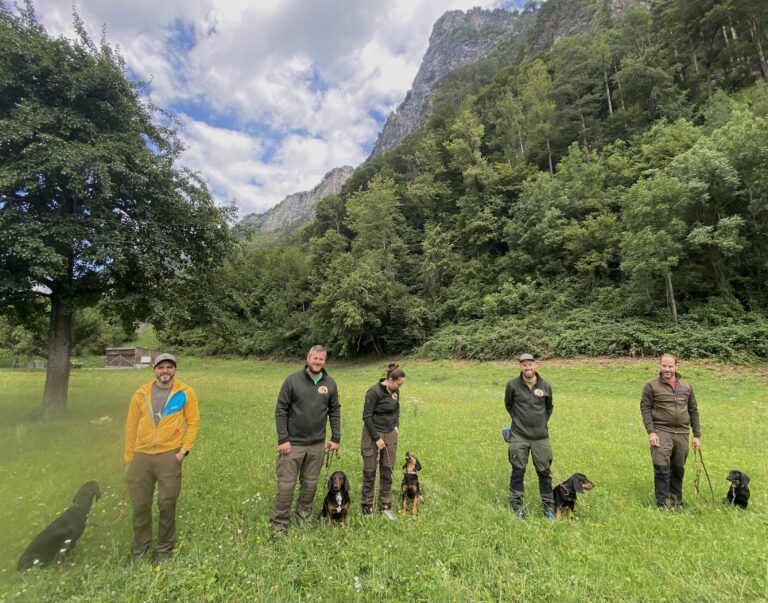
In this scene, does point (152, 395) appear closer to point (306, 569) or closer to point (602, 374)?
point (306, 569)

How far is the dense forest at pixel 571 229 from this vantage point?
20.5 metres

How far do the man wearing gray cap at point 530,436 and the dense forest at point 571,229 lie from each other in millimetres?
11645

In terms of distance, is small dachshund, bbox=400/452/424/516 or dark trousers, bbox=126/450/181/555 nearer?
dark trousers, bbox=126/450/181/555

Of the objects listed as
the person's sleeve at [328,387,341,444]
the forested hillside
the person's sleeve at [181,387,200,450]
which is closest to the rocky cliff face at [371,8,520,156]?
the forested hillside

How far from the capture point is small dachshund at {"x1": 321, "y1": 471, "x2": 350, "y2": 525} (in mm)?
4867

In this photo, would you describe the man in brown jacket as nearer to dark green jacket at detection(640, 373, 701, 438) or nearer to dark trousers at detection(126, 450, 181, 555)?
dark green jacket at detection(640, 373, 701, 438)

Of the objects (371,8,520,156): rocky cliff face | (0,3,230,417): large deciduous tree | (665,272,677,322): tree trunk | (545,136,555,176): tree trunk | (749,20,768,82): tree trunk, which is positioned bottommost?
(665,272,677,322): tree trunk

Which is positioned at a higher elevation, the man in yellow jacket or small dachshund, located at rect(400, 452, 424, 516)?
the man in yellow jacket

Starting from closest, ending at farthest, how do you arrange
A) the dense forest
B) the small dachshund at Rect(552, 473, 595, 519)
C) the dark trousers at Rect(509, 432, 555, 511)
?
the small dachshund at Rect(552, 473, 595, 519)
the dark trousers at Rect(509, 432, 555, 511)
the dense forest

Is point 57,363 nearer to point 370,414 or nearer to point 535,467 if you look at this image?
point 370,414

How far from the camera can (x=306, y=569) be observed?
382cm

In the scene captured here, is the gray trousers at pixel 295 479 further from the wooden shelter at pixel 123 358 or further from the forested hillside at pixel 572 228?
the wooden shelter at pixel 123 358

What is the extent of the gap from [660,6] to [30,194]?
62964 mm

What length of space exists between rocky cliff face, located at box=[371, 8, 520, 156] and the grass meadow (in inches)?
5753
